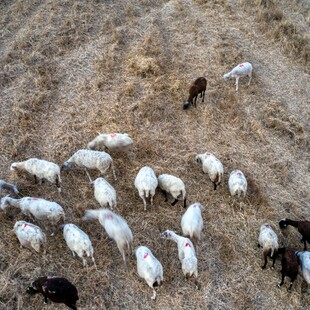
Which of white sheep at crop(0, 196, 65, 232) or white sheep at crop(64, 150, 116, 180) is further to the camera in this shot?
white sheep at crop(64, 150, 116, 180)

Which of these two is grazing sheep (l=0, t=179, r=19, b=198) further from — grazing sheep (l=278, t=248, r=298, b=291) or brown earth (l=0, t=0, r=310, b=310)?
grazing sheep (l=278, t=248, r=298, b=291)

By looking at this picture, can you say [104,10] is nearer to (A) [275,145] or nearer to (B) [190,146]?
(B) [190,146]

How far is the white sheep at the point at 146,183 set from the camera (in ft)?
27.1

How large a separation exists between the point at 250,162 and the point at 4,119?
271 inches

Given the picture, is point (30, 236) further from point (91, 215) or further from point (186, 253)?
point (186, 253)

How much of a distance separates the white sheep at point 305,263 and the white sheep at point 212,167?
247 centimetres

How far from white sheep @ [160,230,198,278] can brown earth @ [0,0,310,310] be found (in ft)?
0.99

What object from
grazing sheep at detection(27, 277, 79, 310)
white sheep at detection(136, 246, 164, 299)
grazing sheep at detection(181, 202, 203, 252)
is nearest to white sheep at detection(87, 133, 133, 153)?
grazing sheep at detection(181, 202, 203, 252)

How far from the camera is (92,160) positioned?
8.80 metres

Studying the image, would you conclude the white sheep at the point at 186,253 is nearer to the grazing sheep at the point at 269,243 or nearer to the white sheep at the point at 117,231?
the white sheep at the point at 117,231

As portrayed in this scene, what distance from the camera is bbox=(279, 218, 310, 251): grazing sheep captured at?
314 inches

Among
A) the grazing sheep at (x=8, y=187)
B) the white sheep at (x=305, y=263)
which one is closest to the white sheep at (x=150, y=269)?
the white sheep at (x=305, y=263)

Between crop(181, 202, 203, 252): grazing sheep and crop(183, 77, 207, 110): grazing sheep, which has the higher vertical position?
crop(183, 77, 207, 110): grazing sheep

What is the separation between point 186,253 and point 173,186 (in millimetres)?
1730
